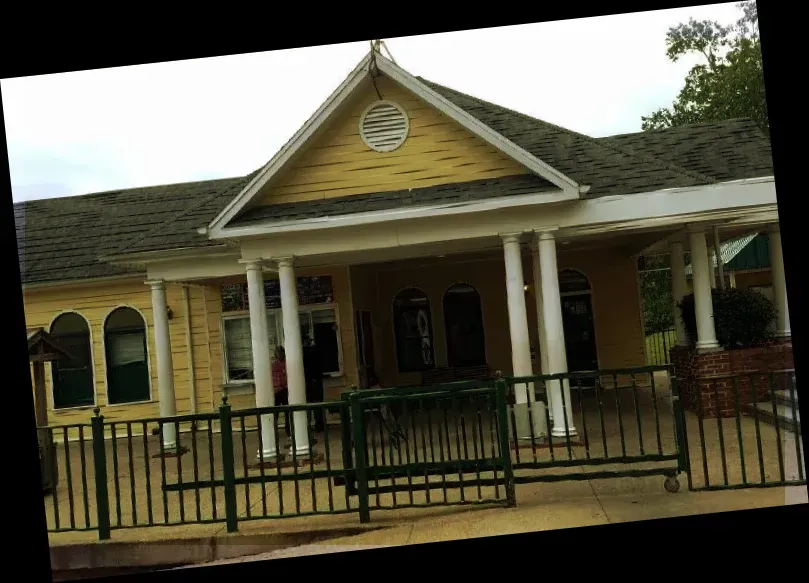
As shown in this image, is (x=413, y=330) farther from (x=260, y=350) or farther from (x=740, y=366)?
(x=740, y=366)

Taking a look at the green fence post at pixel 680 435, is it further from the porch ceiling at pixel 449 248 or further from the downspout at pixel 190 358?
the downspout at pixel 190 358

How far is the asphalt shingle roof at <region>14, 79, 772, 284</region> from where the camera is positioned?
10.4m

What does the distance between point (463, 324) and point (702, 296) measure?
629 cm

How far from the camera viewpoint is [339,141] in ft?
34.5

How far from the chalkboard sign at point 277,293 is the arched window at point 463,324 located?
9.57 feet

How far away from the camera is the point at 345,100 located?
10.2m

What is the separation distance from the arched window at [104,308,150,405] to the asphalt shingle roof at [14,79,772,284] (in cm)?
104

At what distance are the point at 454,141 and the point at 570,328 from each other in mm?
7252

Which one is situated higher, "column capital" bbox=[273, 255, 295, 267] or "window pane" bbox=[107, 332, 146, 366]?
"column capital" bbox=[273, 255, 295, 267]

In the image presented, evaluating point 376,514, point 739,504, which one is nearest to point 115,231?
point 376,514

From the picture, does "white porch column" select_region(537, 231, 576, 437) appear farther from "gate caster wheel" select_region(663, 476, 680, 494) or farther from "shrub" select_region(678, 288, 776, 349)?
"shrub" select_region(678, 288, 776, 349)

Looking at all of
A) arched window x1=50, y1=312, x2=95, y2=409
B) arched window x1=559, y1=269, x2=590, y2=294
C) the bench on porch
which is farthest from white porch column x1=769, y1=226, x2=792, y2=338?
arched window x1=50, y1=312, x2=95, y2=409

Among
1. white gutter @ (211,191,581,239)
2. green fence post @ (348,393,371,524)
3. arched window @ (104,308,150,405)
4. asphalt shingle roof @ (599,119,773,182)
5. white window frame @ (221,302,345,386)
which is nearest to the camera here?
green fence post @ (348,393,371,524)

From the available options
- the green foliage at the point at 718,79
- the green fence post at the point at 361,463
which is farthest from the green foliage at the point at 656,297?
the green fence post at the point at 361,463
